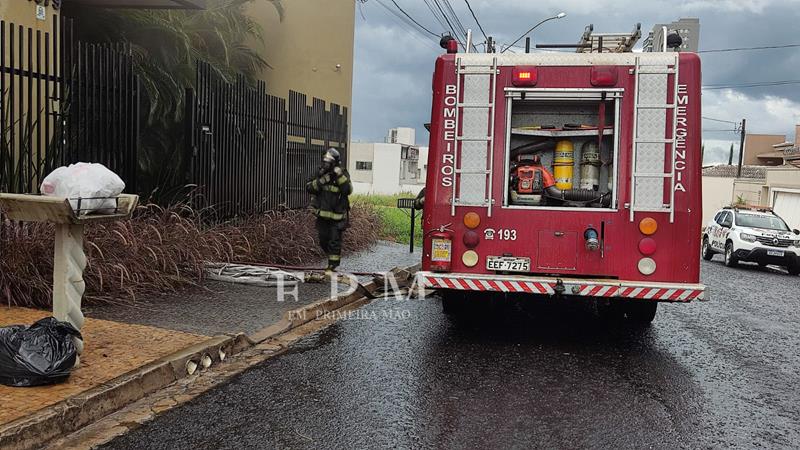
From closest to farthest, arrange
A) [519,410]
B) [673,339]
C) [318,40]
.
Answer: [519,410], [673,339], [318,40]

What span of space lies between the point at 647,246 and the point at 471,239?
159 cm

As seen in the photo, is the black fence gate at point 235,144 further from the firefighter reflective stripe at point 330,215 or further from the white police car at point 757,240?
the white police car at point 757,240

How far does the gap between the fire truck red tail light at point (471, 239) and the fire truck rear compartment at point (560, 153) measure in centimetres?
Answer: 45

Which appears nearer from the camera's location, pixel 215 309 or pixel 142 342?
pixel 142 342

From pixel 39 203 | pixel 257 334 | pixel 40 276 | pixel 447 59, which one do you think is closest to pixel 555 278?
pixel 447 59

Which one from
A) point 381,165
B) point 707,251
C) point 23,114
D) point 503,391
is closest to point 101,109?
point 23,114

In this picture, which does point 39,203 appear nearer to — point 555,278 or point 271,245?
point 555,278

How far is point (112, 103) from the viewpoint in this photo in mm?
9156

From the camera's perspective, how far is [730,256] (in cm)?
1958

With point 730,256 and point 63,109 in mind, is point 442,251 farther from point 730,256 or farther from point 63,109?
point 730,256

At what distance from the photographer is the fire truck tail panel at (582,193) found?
6617 millimetres

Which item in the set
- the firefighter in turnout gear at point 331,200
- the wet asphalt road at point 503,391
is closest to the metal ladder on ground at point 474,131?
the wet asphalt road at point 503,391

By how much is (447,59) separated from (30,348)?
4298 mm

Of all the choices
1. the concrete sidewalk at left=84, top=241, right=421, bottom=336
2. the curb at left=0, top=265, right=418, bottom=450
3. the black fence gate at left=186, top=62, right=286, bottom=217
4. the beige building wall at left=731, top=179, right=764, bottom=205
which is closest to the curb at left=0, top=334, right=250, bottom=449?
the curb at left=0, top=265, right=418, bottom=450
